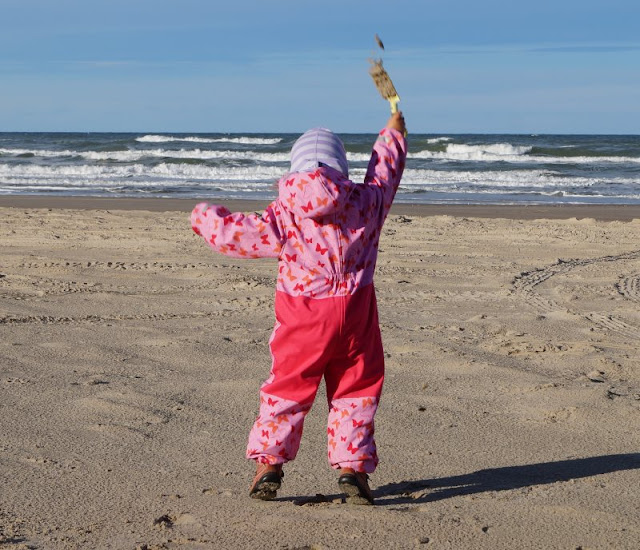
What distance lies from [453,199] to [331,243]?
601 inches

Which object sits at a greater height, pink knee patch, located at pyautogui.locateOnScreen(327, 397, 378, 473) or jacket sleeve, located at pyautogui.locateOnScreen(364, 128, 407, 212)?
jacket sleeve, located at pyautogui.locateOnScreen(364, 128, 407, 212)

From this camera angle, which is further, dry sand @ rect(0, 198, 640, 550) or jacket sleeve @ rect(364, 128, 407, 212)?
jacket sleeve @ rect(364, 128, 407, 212)

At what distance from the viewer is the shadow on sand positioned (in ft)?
9.95

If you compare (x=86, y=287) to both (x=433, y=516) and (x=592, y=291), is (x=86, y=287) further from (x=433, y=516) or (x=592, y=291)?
(x=433, y=516)

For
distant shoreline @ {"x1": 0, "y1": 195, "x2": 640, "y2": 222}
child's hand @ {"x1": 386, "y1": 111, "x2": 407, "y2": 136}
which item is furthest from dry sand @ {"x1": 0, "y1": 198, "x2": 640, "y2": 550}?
distant shoreline @ {"x1": 0, "y1": 195, "x2": 640, "y2": 222}

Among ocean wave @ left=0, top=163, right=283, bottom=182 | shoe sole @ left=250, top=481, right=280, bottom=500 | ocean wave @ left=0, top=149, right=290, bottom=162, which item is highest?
ocean wave @ left=0, top=149, right=290, bottom=162

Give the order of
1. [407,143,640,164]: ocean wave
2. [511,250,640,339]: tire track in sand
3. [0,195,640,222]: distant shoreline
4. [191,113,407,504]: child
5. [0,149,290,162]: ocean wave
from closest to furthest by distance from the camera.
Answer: [191,113,407,504]: child → [511,250,640,339]: tire track in sand → [0,195,640,222]: distant shoreline → [407,143,640,164]: ocean wave → [0,149,290,162]: ocean wave

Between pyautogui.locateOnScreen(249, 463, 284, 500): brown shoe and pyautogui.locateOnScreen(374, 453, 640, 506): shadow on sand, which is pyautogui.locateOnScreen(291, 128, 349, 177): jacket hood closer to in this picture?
pyautogui.locateOnScreen(249, 463, 284, 500): brown shoe

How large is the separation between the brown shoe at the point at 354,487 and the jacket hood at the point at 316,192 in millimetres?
842

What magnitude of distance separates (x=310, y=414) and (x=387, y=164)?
140 centimetres

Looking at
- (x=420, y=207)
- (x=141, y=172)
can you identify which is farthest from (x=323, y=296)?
(x=141, y=172)

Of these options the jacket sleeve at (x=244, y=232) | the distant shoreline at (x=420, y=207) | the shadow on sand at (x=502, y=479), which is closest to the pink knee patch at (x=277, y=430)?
the shadow on sand at (x=502, y=479)

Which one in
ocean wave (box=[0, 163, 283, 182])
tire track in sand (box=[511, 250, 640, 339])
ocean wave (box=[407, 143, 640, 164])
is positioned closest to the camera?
tire track in sand (box=[511, 250, 640, 339])

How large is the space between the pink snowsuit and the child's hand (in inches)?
0.9
